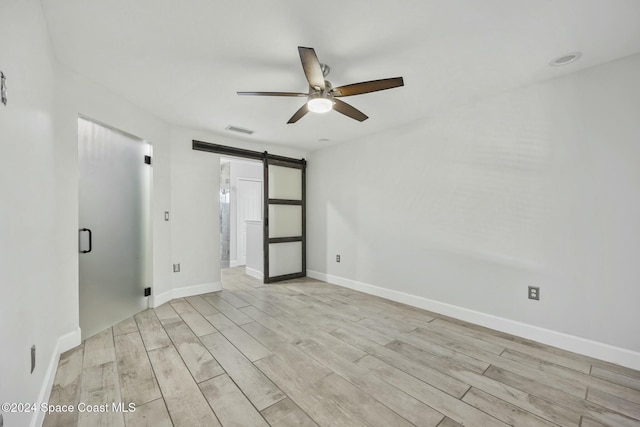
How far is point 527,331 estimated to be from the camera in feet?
8.18

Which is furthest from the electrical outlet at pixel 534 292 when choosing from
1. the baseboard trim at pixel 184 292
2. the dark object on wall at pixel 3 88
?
the baseboard trim at pixel 184 292

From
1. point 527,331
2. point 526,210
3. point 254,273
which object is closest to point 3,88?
point 526,210

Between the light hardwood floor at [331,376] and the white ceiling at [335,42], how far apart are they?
2386 millimetres

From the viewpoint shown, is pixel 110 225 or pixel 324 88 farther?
pixel 110 225

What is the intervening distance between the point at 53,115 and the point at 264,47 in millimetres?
1788

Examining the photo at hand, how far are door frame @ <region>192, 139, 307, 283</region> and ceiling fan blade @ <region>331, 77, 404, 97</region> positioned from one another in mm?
2451

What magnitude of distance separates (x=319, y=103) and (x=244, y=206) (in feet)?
15.4

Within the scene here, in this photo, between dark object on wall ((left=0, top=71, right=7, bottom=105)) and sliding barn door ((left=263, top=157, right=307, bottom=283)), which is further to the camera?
sliding barn door ((left=263, top=157, right=307, bottom=283))

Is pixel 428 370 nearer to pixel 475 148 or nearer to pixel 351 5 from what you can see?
pixel 475 148

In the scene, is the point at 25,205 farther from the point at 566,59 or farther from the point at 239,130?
the point at 566,59

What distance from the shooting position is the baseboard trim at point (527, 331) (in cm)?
207

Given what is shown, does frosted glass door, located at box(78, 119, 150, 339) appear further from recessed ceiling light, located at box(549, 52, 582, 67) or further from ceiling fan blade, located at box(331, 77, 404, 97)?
recessed ceiling light, located at box(549, 52, 582, 67)

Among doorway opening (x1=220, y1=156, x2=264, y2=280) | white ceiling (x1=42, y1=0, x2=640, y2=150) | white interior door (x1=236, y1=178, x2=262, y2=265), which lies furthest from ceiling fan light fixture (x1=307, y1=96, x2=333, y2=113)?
white interior door (x1=236, y1=178, x2=262, y2=265)

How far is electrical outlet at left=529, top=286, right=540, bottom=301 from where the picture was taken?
2.44 metres
